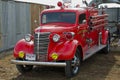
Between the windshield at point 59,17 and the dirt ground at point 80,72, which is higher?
the windshield at point 59,17

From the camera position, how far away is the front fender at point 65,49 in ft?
28.1

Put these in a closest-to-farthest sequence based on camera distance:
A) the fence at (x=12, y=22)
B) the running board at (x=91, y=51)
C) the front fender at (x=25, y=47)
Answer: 1. the front fender at (x=25, y=47)
2. the running board at (x=91, y=51)
3. the fence at (x=12, y=22)

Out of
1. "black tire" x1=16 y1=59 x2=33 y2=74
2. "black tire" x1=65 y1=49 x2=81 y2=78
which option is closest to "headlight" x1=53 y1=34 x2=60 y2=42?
"black tire" x1=65 y1=49 x2=81 y2=78

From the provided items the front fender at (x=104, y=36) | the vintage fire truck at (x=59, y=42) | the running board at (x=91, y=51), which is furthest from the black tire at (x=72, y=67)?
the front fender at (x=104, y=36)

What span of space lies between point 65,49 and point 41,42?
2.61ft

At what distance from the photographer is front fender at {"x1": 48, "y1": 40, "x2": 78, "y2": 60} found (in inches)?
337

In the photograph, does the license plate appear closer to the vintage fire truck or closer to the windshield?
the vintage fire truck

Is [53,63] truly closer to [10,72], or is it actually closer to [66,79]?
[66,79]

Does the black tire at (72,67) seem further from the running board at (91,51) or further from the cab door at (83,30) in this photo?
the cab door at (83,30)

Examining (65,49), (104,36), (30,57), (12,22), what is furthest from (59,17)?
(12,22)

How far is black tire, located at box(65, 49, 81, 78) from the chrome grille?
821 mm

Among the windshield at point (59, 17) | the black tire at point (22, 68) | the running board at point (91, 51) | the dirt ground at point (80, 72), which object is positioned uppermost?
the windshield at point (59, 17)

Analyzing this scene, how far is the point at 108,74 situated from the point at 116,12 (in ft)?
42.8

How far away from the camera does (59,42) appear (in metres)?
9.00
